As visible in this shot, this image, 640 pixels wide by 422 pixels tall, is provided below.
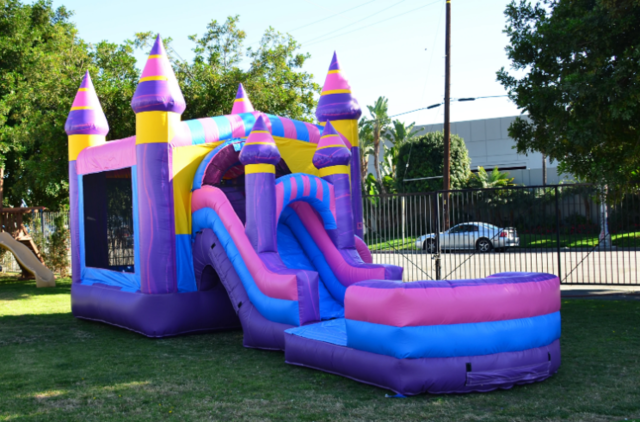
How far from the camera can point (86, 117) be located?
972 centimetres

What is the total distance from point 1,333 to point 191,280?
279 centimetres

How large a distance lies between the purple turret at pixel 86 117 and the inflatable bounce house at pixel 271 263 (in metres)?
0.02

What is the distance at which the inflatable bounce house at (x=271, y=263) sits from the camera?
16.4 ft

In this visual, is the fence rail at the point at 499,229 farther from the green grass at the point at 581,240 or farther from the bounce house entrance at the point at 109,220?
the bounce house entrance at the point at 109,220

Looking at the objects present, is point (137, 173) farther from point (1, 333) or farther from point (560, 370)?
point (560, 370)

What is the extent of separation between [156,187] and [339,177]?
238 centimetres

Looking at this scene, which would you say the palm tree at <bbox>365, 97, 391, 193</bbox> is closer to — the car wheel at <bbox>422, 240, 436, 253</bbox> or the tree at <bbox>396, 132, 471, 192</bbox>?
the tree at <bbox>396, 132, 471, 192</bbox>

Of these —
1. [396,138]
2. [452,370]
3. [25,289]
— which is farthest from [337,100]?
[396,138]

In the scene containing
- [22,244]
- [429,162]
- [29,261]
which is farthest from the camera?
[429,162]

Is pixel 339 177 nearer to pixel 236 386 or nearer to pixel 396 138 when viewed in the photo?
pixel 236 386

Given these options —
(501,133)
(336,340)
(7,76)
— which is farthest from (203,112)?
(501,133)

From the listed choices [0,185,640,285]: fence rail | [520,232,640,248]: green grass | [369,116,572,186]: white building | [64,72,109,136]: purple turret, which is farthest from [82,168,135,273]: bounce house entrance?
[369,116,572,186]: white building

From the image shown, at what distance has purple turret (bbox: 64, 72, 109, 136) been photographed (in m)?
9.72

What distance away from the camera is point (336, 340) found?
19.0 ft
